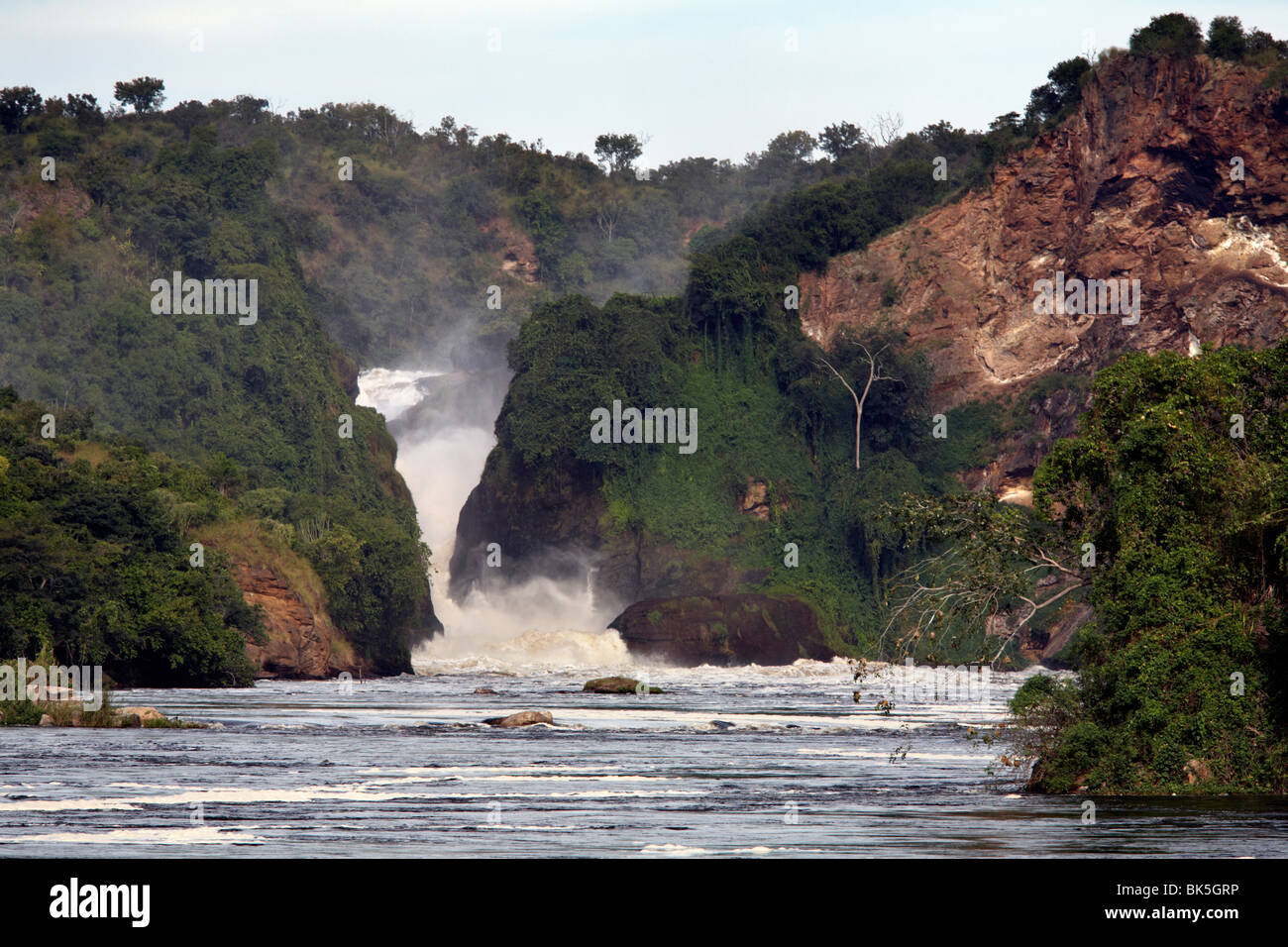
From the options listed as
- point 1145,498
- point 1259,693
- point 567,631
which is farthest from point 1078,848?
point 567,631

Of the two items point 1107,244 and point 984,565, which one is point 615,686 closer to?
point 984,565

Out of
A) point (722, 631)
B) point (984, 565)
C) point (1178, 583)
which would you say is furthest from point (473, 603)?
point (1178, 583)

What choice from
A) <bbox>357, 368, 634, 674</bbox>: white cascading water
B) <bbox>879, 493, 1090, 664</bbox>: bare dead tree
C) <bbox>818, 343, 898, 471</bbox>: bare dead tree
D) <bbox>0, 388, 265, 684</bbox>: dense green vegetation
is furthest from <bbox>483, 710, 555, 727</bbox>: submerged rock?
<bbox>818, 343, 898, 471</bbox>: bare dead tree

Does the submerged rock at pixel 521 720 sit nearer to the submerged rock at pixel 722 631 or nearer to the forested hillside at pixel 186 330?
the forested hillside at pixel 186 330

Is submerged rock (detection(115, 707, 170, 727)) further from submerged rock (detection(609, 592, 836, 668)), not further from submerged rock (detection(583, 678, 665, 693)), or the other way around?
submerged rock (detection(609, 592, 836, 668))

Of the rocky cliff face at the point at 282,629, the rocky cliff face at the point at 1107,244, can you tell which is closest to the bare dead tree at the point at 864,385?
the rocky cliff face at the point at 1107,244

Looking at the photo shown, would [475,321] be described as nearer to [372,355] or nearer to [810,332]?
[372,355]
